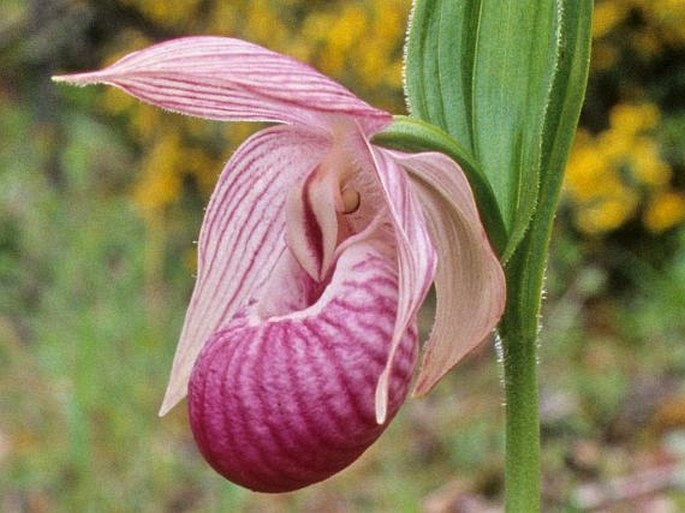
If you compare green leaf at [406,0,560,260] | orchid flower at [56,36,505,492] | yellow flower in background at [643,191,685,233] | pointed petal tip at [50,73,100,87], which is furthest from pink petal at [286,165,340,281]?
yellow flower in background at [643,191,685,233]

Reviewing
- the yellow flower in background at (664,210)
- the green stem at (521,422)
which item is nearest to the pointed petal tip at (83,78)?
the green stem at (521,422)

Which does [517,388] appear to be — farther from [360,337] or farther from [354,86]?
[354,86]

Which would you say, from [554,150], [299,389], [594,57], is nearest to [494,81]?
[554,150]

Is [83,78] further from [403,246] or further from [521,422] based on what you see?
[521,422]

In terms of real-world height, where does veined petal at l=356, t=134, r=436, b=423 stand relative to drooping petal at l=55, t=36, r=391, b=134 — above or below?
below

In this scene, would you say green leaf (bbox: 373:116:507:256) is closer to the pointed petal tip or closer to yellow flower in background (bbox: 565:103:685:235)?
the pointed petal tip

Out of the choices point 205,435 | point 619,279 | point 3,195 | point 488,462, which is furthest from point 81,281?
point 205,435
